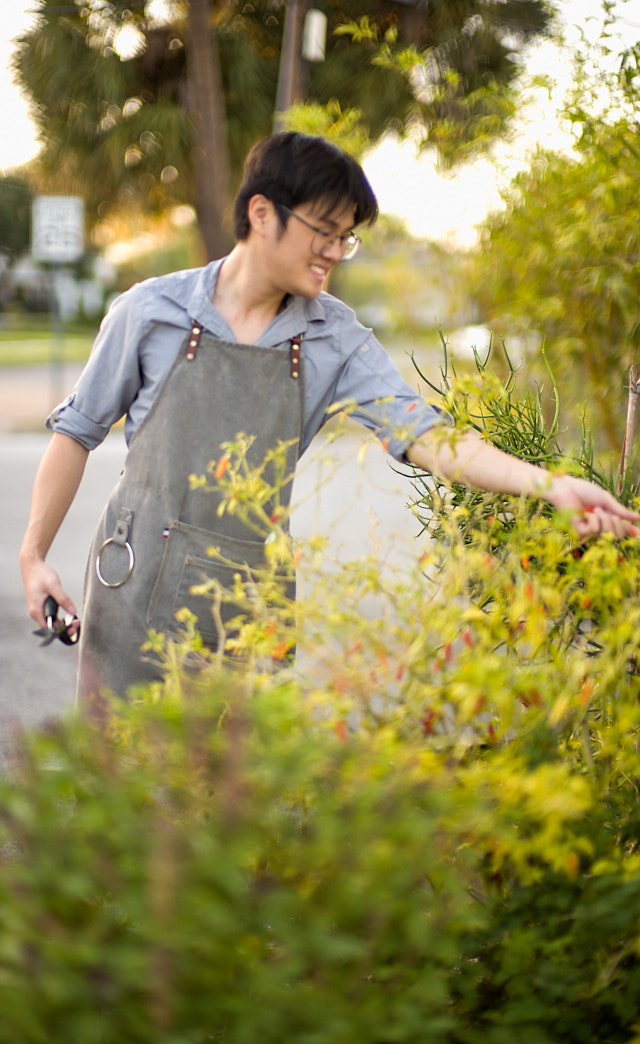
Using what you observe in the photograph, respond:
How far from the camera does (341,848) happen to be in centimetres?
96

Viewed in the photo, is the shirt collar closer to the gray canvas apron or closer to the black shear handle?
the gray canvas apron

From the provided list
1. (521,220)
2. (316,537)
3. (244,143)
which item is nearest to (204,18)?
(244,143)

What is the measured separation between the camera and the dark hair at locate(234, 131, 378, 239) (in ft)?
6.49

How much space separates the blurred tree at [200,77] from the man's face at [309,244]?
12888mm

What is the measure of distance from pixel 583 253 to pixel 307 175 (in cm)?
145

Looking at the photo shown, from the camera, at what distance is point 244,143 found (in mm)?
15383

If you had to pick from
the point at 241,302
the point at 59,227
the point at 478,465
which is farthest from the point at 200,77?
the point at 478,465

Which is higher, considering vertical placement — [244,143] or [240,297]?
[244,143]

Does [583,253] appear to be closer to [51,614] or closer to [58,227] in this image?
[51,614]

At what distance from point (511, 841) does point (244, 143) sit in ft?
51.1

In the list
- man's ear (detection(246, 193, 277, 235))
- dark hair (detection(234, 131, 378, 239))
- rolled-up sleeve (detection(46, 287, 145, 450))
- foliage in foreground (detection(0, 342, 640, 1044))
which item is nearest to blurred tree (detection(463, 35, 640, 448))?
dark hair (detection(234, 131, 378, 239))

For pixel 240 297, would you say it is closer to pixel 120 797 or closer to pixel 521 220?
pixel 120 797

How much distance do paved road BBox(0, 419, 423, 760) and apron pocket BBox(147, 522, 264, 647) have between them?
19cm

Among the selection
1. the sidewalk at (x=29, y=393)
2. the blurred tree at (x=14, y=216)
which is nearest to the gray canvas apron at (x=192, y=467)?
the sidewalk at (x=29, y=393)
